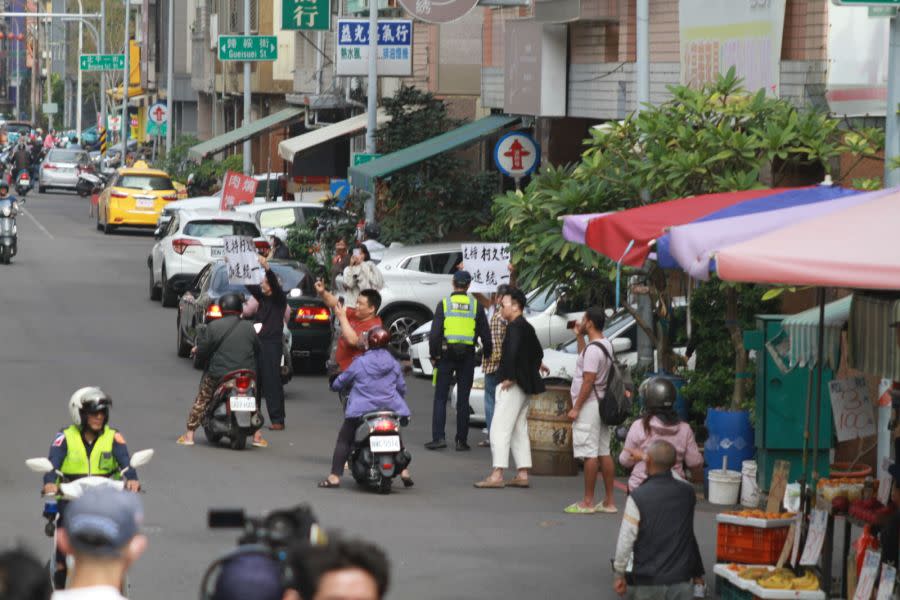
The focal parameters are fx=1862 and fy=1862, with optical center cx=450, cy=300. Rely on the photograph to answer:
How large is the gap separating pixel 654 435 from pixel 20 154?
58759 mm

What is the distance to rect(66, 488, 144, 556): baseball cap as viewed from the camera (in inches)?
202

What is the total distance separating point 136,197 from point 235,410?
102 ft

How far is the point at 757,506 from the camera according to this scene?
14414 millimetres

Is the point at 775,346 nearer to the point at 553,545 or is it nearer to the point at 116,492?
the point at 553,545

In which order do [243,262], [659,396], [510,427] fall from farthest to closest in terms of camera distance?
[243,262]
[510,427]
[659,396]

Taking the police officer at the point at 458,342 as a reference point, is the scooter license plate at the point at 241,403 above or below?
below

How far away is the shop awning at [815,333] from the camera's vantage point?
1079 centimetres

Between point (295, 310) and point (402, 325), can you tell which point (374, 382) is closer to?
point (295, 310)

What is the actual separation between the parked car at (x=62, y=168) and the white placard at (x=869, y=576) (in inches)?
2364

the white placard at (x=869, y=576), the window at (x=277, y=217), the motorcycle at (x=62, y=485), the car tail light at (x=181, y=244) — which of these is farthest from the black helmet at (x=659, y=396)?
the window at (x=277, y=217)

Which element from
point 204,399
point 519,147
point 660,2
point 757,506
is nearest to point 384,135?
point 519,147

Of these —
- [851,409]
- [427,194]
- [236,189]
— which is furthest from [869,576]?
[236,189]

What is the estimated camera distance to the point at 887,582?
949 centimetres

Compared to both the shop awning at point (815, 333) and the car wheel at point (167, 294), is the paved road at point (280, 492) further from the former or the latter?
the car wheel at point (167, 294)
